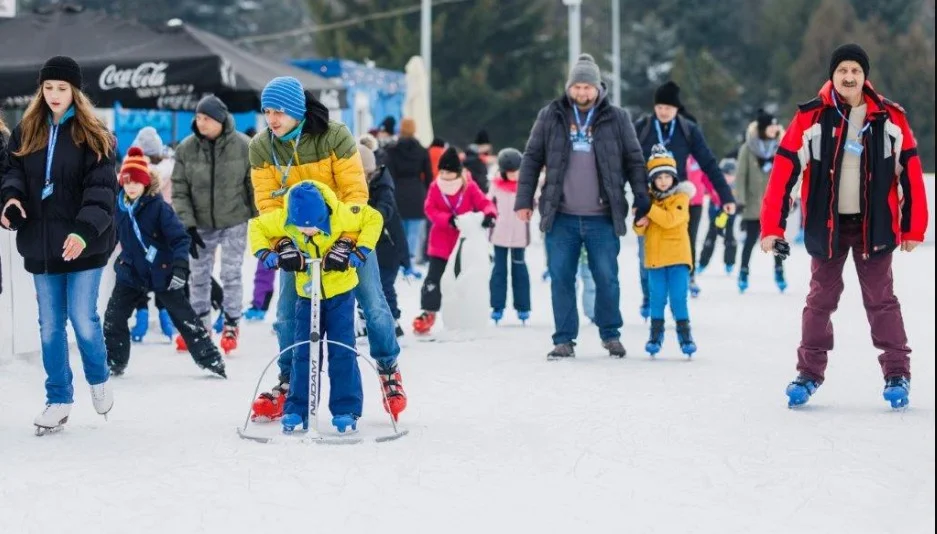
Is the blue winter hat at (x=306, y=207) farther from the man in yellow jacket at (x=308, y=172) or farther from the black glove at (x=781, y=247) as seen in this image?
the black glove at (x=781, y=247)

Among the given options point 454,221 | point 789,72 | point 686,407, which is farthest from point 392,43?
point 686,407

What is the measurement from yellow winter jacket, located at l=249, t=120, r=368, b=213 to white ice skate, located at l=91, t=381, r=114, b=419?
3.60 ft

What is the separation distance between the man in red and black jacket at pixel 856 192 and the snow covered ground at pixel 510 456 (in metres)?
0.48

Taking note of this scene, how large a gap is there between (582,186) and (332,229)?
3.41 metres

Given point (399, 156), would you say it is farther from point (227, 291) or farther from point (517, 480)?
point (517, 480)

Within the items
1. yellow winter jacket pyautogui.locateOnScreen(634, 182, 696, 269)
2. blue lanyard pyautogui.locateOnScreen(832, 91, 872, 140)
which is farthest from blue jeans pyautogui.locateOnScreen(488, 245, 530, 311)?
blue lanyard pyautogui.locateOnScreen(832, 91, 872, 140)

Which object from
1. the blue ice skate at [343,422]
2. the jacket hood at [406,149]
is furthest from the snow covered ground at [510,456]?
the jacket hood at [406,149]

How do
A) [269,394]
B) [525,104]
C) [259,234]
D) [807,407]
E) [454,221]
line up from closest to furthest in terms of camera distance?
[259,234], [269,394], [807,407], [454,221], [525,104]

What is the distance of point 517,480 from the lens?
19.8 feet

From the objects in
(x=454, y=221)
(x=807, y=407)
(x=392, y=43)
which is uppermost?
(x=392, y=43)

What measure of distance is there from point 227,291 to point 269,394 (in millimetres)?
3221

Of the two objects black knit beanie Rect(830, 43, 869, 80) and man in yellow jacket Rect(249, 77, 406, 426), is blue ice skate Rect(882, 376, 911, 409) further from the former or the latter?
man in yellow jacket Rect(249, 77, 406, 426)

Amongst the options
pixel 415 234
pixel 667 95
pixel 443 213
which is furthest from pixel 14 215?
pixel 415 234

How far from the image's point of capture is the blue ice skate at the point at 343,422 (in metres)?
6.90
